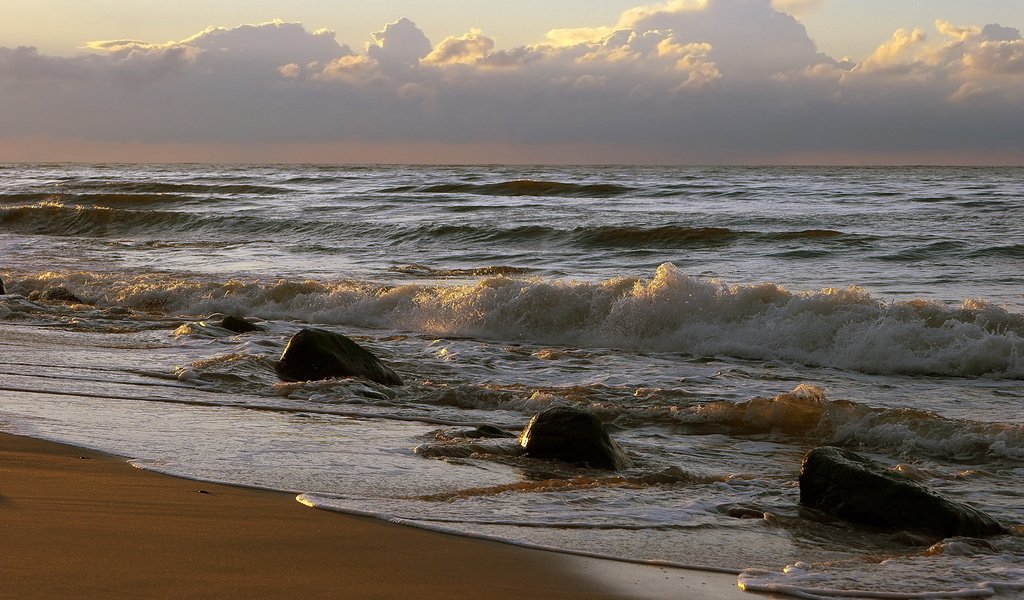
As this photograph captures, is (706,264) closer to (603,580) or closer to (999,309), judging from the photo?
(999,309)

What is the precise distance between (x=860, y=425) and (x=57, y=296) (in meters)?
9.73

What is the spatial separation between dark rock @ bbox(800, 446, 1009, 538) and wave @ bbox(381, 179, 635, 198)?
2656 centimetres

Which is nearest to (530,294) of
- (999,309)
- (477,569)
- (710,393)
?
(710,393)

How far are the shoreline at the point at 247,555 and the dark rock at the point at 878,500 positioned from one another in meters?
1.17

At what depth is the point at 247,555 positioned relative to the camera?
3211mm

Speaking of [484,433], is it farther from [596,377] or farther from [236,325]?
[236,325]

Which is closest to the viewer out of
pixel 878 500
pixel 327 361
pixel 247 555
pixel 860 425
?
pixel 247 555

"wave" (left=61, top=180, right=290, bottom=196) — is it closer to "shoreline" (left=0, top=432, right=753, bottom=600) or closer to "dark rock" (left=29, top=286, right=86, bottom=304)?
"dark rock" (left=29, top=286, right=86, bottom=304)

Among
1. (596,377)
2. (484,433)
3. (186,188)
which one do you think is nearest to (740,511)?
(484,433)

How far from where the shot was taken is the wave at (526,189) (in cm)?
3167

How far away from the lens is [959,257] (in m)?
15.5

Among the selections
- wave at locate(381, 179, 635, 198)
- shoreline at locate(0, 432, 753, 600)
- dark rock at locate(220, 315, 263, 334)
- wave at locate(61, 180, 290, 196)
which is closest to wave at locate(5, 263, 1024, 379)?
dark rock at locate(220, 315, 263, 334)

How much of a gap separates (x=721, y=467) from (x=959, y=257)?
461 inches

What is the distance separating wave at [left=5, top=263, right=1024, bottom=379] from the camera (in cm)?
868
